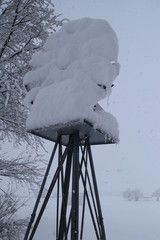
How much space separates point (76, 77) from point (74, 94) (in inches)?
6.2

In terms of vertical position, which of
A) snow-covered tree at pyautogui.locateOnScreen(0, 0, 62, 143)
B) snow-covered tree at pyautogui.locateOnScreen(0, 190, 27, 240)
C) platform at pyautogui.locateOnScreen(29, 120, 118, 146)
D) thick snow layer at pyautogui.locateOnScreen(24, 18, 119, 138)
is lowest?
snow-covered tree at pyautogui.locateOnScreen(0, 190, 27, 240)

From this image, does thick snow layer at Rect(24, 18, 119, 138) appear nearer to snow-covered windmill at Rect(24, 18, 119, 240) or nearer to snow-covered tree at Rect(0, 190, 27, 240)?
snow-covered windmill at Rect(24, 18, 119, 240)

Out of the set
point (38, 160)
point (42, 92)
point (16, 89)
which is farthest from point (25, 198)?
point (42, 92)

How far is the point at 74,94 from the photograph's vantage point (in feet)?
5.74

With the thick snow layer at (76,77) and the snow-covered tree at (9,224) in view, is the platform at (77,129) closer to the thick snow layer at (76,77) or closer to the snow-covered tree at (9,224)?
the thick snow layer at (76,77)

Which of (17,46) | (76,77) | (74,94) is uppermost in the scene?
(17,46)

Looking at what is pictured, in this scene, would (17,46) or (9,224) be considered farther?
(9,224)

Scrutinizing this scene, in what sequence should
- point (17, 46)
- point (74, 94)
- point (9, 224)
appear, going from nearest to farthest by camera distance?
1. point (74, 94)
2. point (17, 46)
3. point (9, 224)

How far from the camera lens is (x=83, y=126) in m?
1.84

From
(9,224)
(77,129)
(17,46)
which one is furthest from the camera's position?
(9,224)

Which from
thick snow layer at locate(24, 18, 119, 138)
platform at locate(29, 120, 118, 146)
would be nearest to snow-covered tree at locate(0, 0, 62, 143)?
thick snow layer at locate(24, 18, 119, 138)

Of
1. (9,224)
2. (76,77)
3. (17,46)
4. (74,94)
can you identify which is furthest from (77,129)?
(9,224)

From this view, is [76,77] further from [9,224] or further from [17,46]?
[9,224]

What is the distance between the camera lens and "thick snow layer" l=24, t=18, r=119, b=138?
5.78 feet
